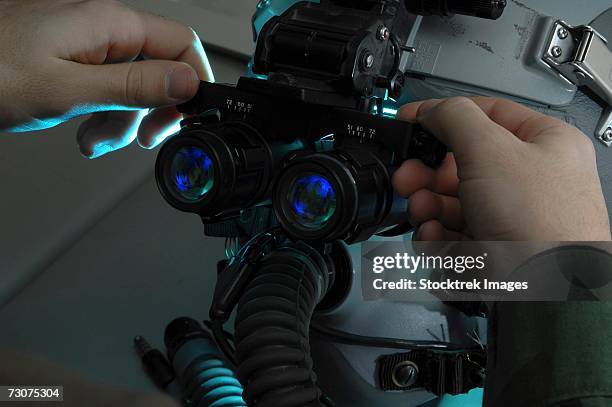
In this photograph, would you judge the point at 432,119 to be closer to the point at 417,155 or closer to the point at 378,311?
the point at 417,155

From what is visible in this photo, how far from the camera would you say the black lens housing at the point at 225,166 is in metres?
0.73

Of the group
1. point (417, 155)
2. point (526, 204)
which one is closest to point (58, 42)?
point (417, 155)

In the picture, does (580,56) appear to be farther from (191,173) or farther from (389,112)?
(191,173)

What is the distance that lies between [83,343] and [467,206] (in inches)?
28.8

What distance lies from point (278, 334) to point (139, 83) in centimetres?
Result: 34

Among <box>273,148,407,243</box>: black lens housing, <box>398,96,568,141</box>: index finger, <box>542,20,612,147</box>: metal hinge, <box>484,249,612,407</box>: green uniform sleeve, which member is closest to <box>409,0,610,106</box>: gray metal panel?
<box>542,20,612,147</box>: metal hinge

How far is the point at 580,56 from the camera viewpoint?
100 cm

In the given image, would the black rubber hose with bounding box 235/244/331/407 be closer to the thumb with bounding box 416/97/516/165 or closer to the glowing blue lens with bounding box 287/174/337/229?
the glowing blue lens with bounding box 287/174/337/229

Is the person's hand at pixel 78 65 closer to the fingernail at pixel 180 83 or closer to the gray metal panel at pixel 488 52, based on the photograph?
the fingernail at pixel 180 83

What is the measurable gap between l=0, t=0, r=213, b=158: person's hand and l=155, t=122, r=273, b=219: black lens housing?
112mm

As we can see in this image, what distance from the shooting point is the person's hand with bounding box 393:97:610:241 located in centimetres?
70

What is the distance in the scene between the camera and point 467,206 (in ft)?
2.44

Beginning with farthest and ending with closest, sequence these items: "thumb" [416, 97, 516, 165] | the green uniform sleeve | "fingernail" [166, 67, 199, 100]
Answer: "fingernail" [166, 67, 199, 100]
"thumb" [416, 97, 516, 165]
the green uniform sleeve

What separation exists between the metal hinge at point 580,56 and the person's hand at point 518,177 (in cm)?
27
